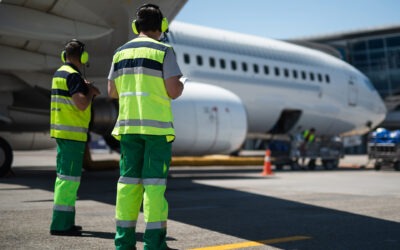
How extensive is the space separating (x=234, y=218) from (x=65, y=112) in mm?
2502

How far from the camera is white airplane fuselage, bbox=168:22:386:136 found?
17.6 m

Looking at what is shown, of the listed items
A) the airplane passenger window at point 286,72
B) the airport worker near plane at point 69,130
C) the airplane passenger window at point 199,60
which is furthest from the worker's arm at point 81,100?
the airplane passenger window at point 286,72

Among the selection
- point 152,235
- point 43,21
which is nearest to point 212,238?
point 152,235

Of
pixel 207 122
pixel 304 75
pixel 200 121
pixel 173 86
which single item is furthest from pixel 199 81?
pixel 173 86

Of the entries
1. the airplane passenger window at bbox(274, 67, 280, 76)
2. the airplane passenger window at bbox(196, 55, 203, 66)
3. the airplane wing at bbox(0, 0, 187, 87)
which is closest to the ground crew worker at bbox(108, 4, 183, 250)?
the airplane wing at bbox(0, 0, 187, 87)

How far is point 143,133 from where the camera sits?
4539mm

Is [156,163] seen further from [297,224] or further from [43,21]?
[43,21]

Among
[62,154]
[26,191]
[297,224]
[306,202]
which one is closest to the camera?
[62,154]

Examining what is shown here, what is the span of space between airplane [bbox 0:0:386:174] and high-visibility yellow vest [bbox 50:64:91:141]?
112 inches

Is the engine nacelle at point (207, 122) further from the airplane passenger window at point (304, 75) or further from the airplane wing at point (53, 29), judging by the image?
the airplane passenger window at point (304, 75)

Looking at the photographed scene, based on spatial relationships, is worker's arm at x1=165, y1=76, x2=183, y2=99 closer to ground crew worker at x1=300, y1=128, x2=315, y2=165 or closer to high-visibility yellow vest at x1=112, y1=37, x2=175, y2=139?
high-visibility yellow vest at x1=112, y1=37, x2=175, y2=139

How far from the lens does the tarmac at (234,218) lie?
544 cm

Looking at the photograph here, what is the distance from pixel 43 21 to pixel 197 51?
334 inches

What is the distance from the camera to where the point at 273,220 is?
7.07 metres
